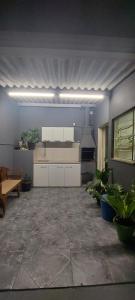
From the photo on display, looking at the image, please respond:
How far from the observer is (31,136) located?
622 centimetres

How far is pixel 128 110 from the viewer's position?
3.50 meters

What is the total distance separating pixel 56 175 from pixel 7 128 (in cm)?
208

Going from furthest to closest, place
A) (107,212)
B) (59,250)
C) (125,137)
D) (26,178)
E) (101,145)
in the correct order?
(101,145) → (26,178) → (125,137) → (107,212) → (59,250)

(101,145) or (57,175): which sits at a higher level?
(101,145)

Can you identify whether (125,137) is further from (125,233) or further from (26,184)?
(26,184)

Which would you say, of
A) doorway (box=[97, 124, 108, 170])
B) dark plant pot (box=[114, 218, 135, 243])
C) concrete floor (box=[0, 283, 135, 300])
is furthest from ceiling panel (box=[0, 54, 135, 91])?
concrete floor (box=[0, 283, 135, 300])

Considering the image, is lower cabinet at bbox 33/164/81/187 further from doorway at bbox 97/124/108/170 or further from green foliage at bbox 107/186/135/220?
green foliage at bbox 107/186/135/220

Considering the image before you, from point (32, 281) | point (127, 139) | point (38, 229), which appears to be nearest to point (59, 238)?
point (38, 229)

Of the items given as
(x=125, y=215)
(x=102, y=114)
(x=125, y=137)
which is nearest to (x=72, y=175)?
(x=102, y=114)

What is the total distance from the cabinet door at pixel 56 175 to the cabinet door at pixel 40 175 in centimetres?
16

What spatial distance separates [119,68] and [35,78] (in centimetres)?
164

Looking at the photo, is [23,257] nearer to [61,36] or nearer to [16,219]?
[16,219]

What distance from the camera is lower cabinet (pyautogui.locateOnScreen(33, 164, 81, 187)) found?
19.7 feet

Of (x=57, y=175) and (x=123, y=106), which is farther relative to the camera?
(x=57, y=175)
